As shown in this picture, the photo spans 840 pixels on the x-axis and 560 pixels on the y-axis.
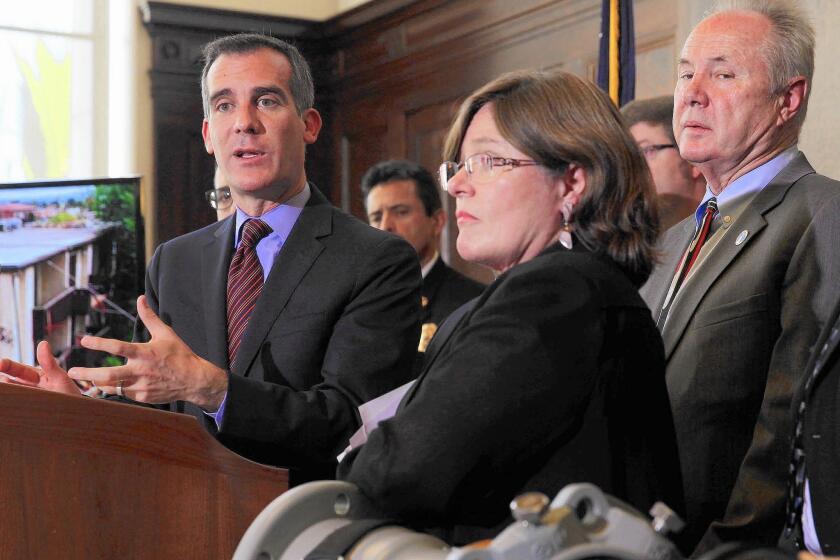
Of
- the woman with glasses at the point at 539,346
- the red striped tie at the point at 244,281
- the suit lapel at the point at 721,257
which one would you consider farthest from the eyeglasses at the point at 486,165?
the red striped tie at the point at 244,281

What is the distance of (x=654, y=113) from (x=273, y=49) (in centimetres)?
124

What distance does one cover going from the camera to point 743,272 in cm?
226

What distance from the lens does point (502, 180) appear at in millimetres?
1828

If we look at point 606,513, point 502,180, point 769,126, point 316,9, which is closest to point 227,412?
point 502,180

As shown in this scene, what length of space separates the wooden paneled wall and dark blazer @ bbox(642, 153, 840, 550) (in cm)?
372

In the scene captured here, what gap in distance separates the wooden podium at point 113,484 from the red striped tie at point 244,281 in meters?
0.65

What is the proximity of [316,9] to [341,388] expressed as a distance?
230 inches

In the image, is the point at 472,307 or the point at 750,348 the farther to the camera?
the point at 750,348

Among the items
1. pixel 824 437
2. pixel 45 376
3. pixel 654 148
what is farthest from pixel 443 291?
pixel 824 437

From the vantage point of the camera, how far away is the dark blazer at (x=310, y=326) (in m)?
2.19

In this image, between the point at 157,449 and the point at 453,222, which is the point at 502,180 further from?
the point at 453,222

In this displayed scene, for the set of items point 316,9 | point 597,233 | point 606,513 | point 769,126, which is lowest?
point 606,513

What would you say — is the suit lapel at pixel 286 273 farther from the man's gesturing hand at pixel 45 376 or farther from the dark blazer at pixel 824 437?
the dark blazer at pixel 824 437

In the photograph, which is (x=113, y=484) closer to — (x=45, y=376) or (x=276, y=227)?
(x=45, y=376)
